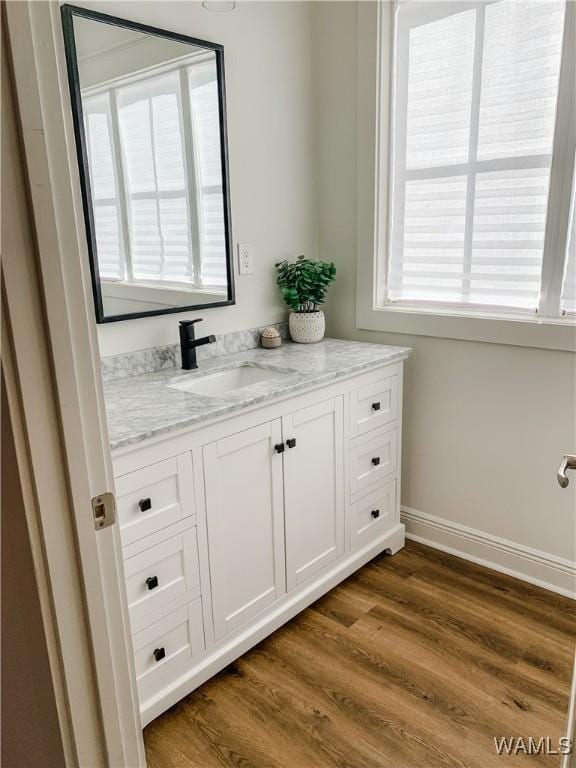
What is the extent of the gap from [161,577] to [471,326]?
1.49 metres

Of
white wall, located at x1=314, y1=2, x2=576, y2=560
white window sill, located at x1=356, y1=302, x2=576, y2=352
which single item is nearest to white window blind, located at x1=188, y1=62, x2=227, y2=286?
white wall, located at x1=314, y1=2, x2=576, y2=560

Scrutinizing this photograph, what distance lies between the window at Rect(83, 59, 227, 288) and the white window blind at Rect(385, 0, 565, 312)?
2.65ft

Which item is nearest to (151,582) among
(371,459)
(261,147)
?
(371,459)

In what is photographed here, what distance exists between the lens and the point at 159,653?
164 cm

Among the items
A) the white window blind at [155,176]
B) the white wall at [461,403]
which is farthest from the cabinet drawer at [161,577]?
the white wall at [461,403]

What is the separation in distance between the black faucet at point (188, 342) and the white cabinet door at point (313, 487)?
1.45 feet

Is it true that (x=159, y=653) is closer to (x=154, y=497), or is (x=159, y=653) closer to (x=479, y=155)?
(x=154, y=497)

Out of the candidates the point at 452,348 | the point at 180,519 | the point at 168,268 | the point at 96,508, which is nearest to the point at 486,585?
the point at 452,348

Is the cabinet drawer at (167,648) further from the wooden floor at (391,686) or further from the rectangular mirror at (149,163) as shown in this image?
the rectangular mirror at (149,163)

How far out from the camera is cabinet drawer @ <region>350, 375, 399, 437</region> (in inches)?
87.5

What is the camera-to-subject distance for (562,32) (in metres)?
1.92

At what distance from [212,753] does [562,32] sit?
249 centimetres

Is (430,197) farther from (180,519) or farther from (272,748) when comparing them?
(272,748)

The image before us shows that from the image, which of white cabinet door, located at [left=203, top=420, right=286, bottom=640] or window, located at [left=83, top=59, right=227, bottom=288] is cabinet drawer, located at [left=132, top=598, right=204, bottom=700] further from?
window, located at [left=83, top=59, right=227, bottom=288]
